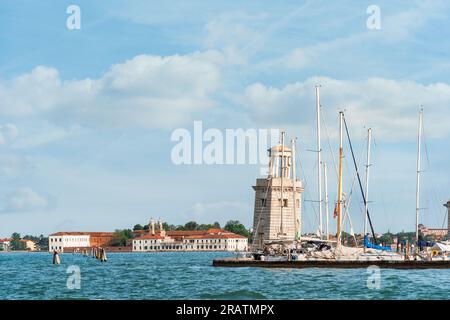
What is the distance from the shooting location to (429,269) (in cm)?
6056

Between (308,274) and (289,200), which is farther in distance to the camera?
(289,200)

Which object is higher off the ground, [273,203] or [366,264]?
[273,203]

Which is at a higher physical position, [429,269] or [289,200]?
[289,200]

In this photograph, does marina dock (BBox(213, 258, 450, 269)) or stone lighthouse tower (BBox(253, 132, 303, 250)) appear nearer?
marina dock (BBox(213, 258, 450, 269))

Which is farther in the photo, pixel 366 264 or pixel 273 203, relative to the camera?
pixel 273 203

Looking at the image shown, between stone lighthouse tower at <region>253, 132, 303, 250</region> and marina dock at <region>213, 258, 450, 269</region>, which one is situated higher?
stone lighthouse tower at <region>253, 132, 303, 250</region>

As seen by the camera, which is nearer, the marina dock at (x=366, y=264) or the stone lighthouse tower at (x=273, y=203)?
the marina dock at (x=366, y=264)
